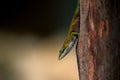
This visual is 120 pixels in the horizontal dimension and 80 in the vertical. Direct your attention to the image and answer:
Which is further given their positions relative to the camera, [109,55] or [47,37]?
[47,37]

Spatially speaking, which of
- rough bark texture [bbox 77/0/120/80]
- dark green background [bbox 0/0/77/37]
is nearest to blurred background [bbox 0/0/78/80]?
dark green background [bbox 0/0/77/37]

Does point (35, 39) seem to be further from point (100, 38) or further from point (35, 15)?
point (100, 38)

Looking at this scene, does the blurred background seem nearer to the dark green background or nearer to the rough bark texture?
the dark green background

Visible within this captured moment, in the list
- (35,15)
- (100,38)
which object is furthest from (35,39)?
(100,38)

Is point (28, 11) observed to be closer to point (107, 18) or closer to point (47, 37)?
point (47, 37)

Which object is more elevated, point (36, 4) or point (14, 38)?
point (36, 4)

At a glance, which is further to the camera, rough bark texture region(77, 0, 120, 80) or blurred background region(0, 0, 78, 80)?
blurred background region(0, 0, 78, 80)

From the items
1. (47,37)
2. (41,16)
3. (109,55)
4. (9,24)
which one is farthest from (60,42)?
(109,55)
